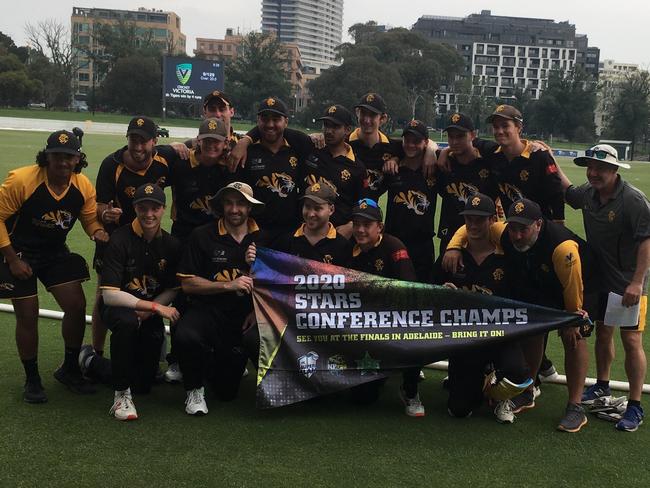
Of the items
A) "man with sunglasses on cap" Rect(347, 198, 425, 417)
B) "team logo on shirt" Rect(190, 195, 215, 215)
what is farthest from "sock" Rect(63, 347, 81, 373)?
"man with sunglasses on cap" Rect(347, 198, 425, 417)

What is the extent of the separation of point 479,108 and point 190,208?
88659 millimetres

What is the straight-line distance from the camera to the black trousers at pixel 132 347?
500cm

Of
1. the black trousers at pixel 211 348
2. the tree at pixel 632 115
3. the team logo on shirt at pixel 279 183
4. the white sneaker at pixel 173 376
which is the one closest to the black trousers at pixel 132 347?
the white sneaker at pixel 173 376

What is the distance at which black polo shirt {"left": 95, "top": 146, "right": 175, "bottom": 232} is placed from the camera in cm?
571

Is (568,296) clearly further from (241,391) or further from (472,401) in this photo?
(241,391)

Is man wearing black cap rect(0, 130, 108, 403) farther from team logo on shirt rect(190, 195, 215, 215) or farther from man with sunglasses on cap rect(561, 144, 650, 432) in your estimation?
man with sunglasses on cap rect(561, 144, 650, 432)

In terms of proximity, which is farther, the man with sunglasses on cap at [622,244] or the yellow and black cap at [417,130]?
the yellow and black cap at [417,130]

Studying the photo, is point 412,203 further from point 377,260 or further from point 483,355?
point 483,355

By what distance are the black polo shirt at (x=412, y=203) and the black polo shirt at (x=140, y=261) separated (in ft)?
7.00

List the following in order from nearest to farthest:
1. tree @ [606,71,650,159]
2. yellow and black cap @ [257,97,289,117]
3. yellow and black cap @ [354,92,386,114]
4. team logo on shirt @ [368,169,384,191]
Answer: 1. yellow and black cap @ [257,97,289,117]
2. yellow and black cap @ [354,92,386,114]
3. team logo on shirt @ [368,169,384,191]
4. tree @ [606,71,650,159]

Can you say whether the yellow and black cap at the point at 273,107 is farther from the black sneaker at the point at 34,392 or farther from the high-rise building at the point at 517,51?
the high-rise building at the point at 517,51

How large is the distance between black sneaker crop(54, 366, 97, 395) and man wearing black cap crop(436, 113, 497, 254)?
3222 millimetres

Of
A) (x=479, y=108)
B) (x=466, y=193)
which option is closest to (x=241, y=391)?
(x=466, y=193)

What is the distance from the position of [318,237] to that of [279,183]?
0.95 m
